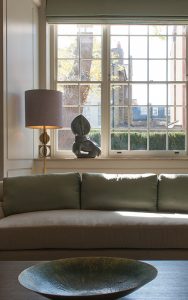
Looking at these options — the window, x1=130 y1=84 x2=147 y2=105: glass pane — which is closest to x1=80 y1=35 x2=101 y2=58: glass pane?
the window

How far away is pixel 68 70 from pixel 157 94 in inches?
45.3

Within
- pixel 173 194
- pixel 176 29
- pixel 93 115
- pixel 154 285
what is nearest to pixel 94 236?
pixel 173 194

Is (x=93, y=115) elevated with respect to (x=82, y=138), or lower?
elevated

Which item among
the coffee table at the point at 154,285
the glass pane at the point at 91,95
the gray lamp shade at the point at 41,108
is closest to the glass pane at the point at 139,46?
the glass pane at the point at 91,95

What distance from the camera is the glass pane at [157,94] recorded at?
521 cm

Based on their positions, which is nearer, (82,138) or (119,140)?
(82,138)

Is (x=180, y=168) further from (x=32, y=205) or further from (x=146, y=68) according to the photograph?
(x=32, y=205)

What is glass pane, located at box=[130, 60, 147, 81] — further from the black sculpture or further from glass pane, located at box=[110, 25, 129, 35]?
the black sculpture

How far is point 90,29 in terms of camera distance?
206 inches

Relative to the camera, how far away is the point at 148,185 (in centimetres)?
376

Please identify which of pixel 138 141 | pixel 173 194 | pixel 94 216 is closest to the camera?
pixel 94 216

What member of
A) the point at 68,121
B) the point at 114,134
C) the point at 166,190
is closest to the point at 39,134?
the point at 68,121

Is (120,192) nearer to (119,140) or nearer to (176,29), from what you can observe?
(119,140)

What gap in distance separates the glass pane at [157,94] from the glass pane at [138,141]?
426 mm
